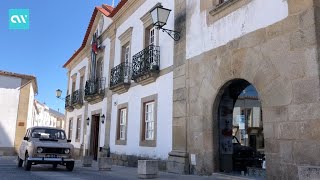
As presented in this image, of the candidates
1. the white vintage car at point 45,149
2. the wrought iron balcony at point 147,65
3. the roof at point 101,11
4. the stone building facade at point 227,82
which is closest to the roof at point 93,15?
the roof at point 101,11

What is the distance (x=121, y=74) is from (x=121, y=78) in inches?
7.3

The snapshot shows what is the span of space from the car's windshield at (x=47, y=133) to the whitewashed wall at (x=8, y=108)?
13.2 metres

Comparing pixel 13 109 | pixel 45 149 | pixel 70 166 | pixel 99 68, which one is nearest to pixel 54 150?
pixel 45 149

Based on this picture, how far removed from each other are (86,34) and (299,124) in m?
18.4

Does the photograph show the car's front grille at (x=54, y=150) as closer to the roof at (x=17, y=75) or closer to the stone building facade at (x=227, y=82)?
the stone building facade at (x=227, y=82)

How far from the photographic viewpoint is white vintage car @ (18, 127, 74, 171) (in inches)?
449

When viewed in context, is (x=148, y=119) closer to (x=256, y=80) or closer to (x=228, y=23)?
(x=228, y=23)

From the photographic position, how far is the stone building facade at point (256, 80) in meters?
6.48

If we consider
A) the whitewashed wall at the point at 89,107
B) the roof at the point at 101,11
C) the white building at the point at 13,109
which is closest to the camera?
the roof at the point at 101,11

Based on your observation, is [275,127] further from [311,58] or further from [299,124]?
[311,58]

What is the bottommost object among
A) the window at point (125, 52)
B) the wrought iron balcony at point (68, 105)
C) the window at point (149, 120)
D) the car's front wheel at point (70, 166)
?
the car's front wheel at point (70, 166)

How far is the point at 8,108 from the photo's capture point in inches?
975

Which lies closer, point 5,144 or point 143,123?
point 143,123

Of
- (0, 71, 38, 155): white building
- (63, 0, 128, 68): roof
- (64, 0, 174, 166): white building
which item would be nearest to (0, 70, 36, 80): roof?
(0, 71, 38, 155): white building
